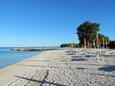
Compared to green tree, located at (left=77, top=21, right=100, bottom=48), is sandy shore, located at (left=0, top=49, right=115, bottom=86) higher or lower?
lower

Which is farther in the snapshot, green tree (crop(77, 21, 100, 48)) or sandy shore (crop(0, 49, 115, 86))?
green tree (crop(77, 21, 100, 48))

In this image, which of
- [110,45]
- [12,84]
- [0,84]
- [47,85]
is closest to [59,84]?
[47,85]

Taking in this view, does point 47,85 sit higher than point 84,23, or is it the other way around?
point 84,23

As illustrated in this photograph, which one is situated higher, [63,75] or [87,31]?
[87,31]

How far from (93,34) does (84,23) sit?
17.6 feet

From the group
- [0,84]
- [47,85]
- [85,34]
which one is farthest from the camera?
[85,34]

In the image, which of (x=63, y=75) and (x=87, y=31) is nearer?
(x=63, y=75)

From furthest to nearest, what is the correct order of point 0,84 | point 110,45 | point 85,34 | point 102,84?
point 110,45 → point 85,34 → point 0,84 → point 102,84

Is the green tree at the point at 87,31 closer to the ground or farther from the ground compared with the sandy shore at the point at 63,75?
farther from the ground

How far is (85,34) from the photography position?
8331 cm

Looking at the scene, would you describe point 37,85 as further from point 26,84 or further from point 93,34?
point 93,34

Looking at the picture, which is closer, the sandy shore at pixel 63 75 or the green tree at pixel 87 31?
the sandy shore at pixel 63 75

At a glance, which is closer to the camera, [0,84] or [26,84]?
[26,84]

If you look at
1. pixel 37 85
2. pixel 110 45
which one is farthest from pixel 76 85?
pixel 110 45
